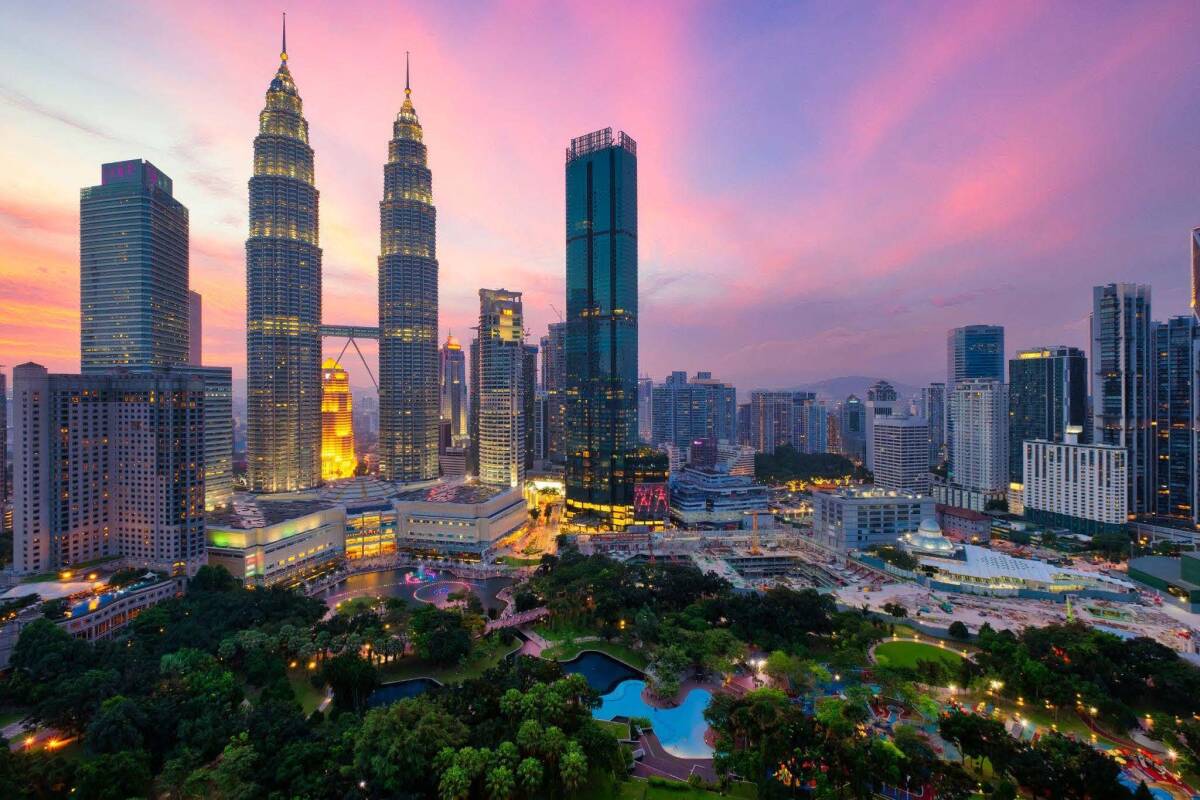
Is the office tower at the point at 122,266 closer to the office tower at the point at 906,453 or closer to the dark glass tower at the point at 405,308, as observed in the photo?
the dark glass tower at the point at 405,308

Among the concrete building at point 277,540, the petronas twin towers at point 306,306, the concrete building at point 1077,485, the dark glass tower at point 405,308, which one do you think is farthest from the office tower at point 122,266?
the concrete building at point 1077,485

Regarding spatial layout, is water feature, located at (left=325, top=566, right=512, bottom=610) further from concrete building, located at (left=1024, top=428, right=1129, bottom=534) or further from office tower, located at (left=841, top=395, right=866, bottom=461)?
office tower, located at (left=841, top=395, right=866, bottom=461)

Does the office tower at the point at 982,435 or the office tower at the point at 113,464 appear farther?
the office tower at the point at 982,435

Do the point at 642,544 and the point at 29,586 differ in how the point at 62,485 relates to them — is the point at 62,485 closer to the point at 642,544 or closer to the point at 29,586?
the point at 29,586

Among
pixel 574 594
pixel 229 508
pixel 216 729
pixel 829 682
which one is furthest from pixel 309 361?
pixel 829 682

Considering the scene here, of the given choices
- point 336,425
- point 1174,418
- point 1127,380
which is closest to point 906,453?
point 1127,380

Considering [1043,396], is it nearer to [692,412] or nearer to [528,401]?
[692,412]

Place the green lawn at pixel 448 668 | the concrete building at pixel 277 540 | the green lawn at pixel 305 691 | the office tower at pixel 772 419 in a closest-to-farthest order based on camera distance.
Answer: the green lawn at pixel 305 691 < the green lawn at pixel 448 668 < the concrete building at pixel 277 540 < the office tower at pixel 772 419
